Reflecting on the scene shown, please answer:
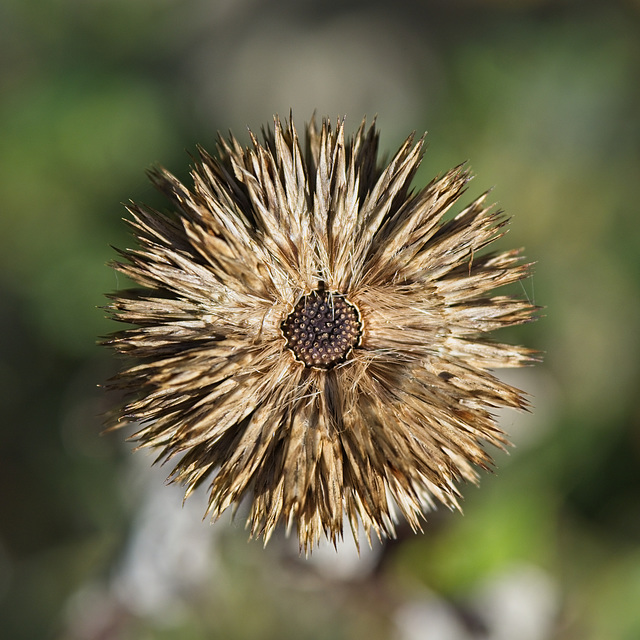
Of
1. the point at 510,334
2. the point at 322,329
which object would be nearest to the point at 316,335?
the point at 322,329

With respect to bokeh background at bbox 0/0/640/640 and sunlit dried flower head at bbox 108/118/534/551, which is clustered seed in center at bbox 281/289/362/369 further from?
bokeh background at bbox 0/0/640/640

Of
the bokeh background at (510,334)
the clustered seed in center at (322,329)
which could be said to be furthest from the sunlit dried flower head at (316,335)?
the bokeh background at (510,334)

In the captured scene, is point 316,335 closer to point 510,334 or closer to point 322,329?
point 322,329

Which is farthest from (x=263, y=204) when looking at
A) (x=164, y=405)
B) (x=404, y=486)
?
(x=404, y=486)

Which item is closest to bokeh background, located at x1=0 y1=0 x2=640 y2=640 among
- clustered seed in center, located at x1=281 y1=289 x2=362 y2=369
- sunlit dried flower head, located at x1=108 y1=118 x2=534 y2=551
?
sunlit dried flower head, located at x1=108 y1=118 x2=534 y2=551

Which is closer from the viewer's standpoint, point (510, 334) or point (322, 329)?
point (322, 329)

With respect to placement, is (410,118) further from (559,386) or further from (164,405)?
(164,405)
